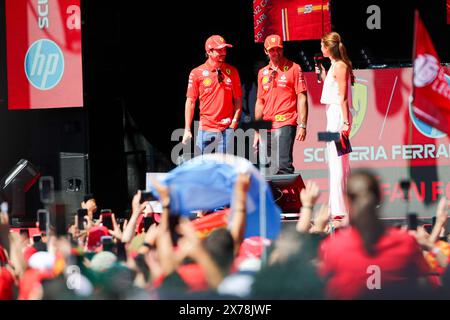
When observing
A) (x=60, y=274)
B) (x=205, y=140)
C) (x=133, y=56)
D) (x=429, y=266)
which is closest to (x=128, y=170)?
(x=133, y=56)

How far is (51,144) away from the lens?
10664 millimetres

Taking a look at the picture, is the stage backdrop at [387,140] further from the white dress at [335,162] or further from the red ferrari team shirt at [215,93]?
the white dress at [335,162]

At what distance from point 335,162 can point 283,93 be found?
1287 millimetres

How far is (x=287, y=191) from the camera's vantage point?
7.59 meters

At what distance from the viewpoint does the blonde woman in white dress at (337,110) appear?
6.93 metres

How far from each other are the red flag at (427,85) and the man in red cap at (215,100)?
3336mm

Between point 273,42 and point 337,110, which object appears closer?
point 337,110

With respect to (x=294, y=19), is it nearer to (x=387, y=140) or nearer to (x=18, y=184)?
(x=387, y=140)

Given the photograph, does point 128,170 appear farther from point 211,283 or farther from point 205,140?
point 211,283

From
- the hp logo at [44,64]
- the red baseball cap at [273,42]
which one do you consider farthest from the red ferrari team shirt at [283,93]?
the hp logo at [44,64]

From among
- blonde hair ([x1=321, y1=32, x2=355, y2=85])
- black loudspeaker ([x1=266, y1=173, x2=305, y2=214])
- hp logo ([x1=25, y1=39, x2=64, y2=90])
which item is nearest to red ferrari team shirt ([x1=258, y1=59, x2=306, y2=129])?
black loudspeaker ([x1=266, y1=173, x2=305, y2=214])

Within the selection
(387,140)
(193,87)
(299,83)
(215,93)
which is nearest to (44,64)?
(193,87)
